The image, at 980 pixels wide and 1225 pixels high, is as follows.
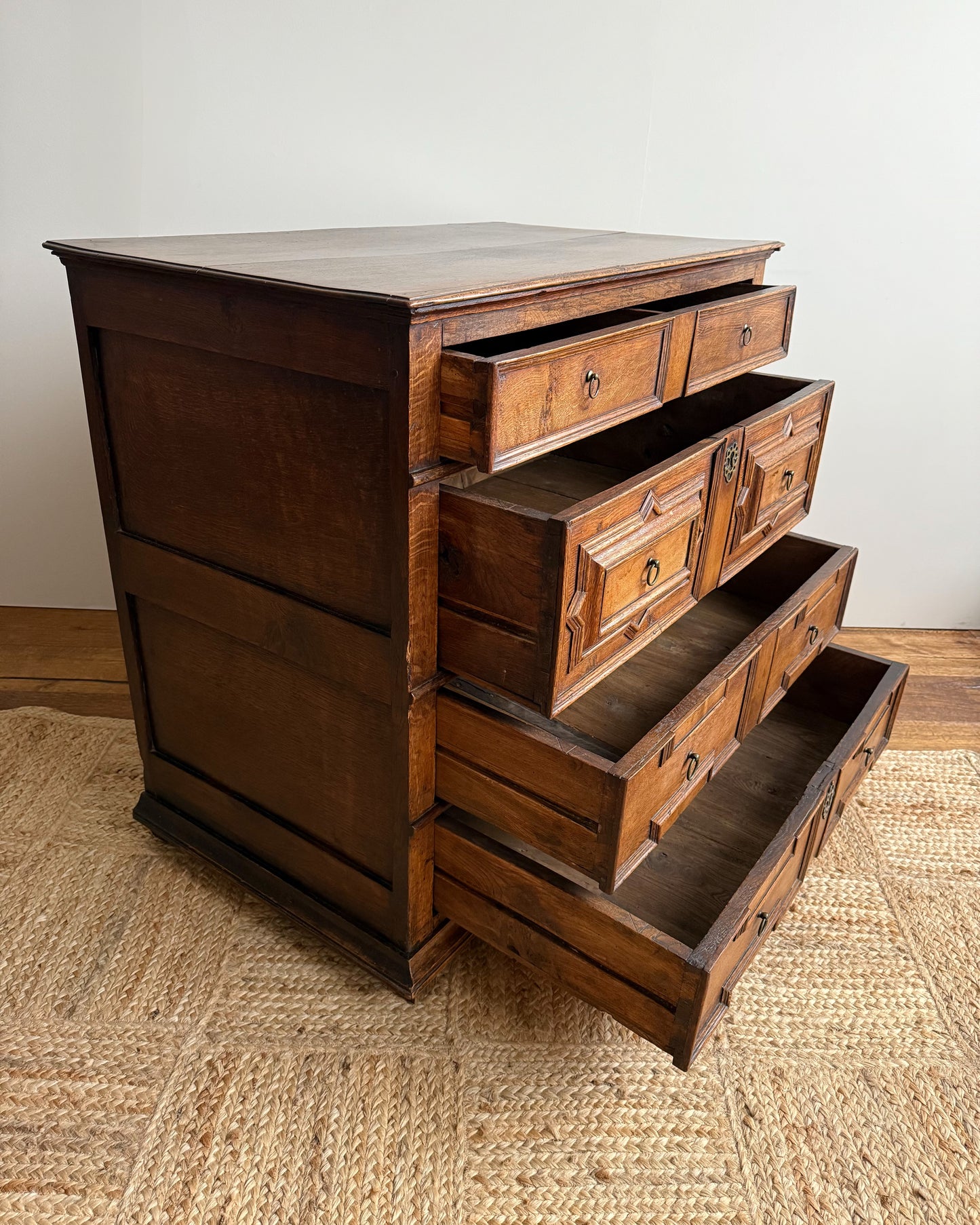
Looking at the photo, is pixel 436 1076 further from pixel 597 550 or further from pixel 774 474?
pixel 774 474

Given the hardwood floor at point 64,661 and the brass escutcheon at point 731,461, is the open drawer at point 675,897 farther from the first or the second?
the hardwood floor at point 64,661

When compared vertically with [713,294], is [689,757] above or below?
below

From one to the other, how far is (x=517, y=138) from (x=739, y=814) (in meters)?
1.14

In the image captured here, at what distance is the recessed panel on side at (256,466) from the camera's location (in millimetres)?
823

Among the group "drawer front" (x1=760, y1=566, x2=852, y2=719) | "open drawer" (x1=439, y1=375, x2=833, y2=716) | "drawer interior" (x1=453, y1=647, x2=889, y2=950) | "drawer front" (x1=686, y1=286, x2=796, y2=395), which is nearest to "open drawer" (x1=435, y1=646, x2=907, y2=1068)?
"drawer interior" (x1=453, y1=647, x2=889, y2=950)

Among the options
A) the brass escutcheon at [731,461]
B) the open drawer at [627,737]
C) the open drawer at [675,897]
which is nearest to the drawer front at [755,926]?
the open drawer at [675,897]

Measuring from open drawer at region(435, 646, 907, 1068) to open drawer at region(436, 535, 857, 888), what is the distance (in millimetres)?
49

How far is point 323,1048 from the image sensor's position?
0.99 meters

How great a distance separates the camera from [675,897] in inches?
41.1

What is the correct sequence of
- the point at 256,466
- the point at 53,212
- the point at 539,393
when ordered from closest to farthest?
the point at 539,393 < the point at 256,466 < the point at 53,212

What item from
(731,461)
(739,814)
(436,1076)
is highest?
(731,461)

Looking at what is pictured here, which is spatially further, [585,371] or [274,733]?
[274,733]

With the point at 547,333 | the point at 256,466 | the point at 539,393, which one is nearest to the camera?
the point at 539,393

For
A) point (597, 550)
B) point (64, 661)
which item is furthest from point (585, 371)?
point (64, 661)
